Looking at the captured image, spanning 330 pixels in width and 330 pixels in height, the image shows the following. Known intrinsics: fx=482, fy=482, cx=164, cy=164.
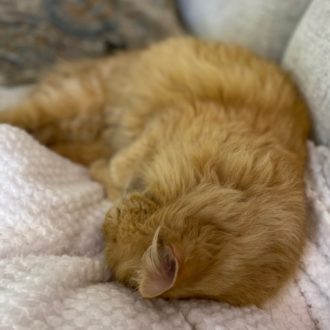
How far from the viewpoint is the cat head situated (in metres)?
1.04

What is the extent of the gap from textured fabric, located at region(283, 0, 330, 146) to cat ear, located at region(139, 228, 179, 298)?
0.73 m

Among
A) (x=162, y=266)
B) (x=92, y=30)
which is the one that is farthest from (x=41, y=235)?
(x=92, y=30)

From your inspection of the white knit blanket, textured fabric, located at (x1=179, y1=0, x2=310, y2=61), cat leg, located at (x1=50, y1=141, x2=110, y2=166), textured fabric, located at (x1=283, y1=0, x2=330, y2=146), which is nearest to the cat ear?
the white knit blanket

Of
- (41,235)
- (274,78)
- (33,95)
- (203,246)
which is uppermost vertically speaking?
(274,78)

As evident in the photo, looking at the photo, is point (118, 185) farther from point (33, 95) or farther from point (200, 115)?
point (33, 95)

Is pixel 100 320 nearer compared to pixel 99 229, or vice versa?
pixel 100 320

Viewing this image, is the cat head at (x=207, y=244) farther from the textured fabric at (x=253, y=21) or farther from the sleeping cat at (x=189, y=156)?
the textured fabric at (x=253, y=21)

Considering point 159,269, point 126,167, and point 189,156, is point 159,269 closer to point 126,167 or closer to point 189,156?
point 189,156

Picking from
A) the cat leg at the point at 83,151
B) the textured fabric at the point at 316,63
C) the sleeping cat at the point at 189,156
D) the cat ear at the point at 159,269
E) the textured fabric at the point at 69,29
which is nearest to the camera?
the cat ear at the point at 159,269

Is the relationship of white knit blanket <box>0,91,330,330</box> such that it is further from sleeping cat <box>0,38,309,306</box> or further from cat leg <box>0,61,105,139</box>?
cat leg <box>0,61,105,139</box>

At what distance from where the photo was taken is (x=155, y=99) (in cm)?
176

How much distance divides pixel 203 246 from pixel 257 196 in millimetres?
244

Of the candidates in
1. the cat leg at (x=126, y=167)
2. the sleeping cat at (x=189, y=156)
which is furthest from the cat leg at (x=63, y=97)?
the cat leg at (x=126, y=167)

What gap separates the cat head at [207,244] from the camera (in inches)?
41.0
